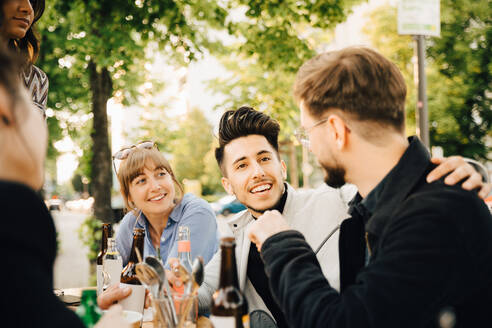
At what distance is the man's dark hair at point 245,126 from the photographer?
8.93 feet

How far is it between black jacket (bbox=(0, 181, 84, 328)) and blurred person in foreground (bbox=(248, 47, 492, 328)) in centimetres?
76

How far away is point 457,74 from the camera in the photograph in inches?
688

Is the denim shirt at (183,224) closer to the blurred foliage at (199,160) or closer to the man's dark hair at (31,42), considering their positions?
the man's dark hair at (31,42)

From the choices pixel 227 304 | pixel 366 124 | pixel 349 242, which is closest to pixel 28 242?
pixel 227 304

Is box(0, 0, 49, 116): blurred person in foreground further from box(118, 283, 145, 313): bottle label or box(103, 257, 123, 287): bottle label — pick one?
box(118, 283, 145, 313): bottle label

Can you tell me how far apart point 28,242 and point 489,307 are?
1.32 meters

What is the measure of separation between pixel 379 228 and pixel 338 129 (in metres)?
0.39

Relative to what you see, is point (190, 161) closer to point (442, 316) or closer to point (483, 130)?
point (483, 130)

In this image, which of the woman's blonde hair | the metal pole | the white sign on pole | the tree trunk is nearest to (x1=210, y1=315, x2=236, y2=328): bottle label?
the woman's blonde hair

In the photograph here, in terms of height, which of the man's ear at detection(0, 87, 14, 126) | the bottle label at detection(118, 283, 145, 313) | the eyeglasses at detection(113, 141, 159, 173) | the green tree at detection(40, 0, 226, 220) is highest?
the green tree at detection(40, 0, 226, 220)

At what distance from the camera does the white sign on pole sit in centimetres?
646

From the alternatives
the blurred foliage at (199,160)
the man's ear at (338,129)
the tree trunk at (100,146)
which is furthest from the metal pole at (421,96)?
the blurred foliage at (199,160)

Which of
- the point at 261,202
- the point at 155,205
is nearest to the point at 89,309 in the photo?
the point at 261,202

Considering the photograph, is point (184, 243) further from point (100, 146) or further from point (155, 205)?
point (100, 146)
